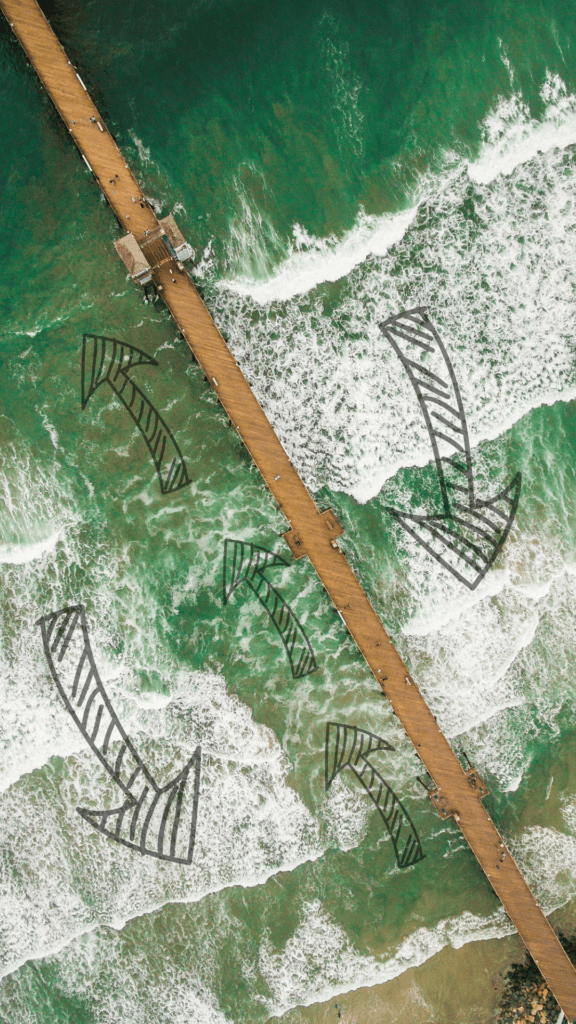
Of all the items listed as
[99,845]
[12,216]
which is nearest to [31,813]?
[99,845]

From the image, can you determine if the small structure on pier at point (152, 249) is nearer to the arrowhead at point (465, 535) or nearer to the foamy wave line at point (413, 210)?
the foamy wave line at point (413, 210)

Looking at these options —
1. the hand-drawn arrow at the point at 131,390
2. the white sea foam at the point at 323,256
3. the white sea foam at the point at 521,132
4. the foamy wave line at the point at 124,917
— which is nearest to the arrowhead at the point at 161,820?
the foamy wave line at the point at 124,917

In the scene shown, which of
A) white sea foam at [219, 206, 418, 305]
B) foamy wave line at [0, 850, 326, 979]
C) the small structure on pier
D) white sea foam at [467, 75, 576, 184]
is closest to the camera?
the small structure on pier

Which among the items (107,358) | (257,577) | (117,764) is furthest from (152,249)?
(117,764)

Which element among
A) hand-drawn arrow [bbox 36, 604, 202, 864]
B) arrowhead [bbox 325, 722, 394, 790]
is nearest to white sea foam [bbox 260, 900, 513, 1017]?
hand-drawn arrow [bbox 36, 604, 202, 864]

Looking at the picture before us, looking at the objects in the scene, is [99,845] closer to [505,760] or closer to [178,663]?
[178,663]

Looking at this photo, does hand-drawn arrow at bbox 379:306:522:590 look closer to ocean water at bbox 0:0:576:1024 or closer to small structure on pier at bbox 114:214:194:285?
ocean water at bbox 0:0:576:1024

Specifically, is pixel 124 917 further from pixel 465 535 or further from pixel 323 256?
pixel 323 256
